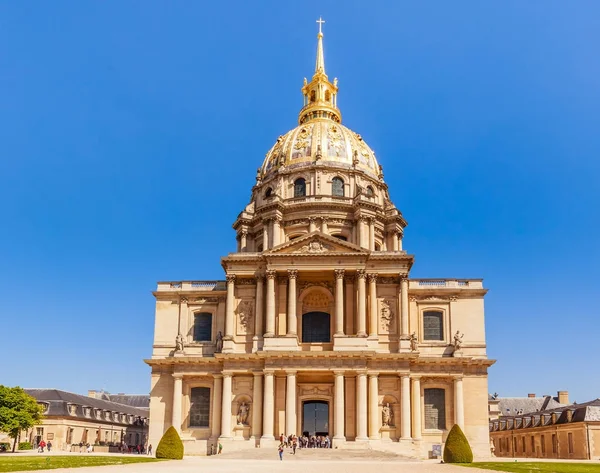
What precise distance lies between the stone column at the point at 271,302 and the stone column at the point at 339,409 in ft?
19.4

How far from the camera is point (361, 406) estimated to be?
166 feet

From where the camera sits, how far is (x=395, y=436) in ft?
169

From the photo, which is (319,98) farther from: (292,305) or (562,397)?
(562,397)

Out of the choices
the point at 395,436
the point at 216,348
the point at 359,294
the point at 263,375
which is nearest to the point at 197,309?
the point at 216,348

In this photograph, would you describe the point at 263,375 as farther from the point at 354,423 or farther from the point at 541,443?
the point at 541,443

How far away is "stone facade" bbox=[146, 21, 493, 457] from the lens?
51719 mm

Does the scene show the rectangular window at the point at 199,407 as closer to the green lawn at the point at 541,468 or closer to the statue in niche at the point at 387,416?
the statue in niche at the point at 387,416

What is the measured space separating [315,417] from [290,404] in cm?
404

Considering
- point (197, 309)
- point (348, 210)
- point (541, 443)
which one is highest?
point (348, 210)

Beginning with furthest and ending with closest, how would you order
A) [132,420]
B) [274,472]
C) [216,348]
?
[132,420], [216,348], [274,472]

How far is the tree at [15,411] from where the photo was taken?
181 ft

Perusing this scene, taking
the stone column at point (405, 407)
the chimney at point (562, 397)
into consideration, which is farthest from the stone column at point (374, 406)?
the chimney at point (562, 397)

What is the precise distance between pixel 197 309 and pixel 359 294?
1367 cm

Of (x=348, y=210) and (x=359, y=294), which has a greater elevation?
(x=348, y=210)
